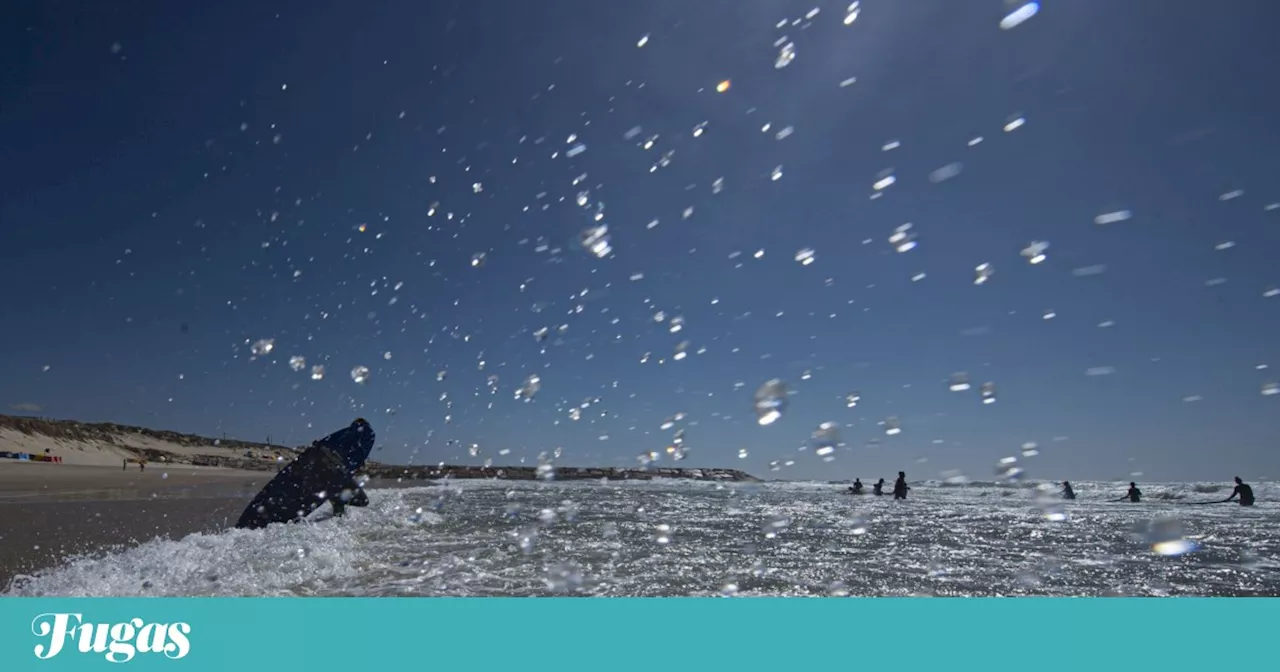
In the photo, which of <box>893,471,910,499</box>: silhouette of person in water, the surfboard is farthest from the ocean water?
<box>893,471,910,499</box>: silhouette of person in water

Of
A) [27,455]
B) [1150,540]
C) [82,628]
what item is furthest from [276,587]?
[27,455]

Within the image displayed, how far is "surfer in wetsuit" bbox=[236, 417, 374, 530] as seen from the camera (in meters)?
12.0

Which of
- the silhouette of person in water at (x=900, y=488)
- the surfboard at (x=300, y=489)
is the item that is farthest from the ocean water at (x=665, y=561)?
the silhouette of person in water at (x=900, y=488)

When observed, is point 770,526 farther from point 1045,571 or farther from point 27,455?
point 27,455

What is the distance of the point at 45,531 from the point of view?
977 cm

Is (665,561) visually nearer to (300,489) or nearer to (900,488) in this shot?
(300,489)

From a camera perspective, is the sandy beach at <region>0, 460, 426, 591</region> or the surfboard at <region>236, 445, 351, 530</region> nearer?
the sandy beach at <region>0, 460, 426, 591</region>

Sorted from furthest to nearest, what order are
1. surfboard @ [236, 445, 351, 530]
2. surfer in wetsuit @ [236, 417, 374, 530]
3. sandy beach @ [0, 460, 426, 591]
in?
surfer in wetsuit @ [236, 417, 374, 530] → surfboard @ [236, 445, 351, 530] → sandy beach @ [0, 460, 426, 591]

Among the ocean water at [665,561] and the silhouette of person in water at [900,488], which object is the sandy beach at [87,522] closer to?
the ocean water at [665,561]

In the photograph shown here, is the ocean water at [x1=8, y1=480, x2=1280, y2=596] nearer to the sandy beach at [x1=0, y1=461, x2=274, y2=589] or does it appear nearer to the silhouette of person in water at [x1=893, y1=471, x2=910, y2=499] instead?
the sandy beach at [x1=0, y1=461, x2=274, y2=589]

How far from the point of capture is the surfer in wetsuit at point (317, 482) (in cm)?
1199

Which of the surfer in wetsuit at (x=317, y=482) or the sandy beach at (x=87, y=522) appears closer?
the sandy beach at (x=87, y=522)

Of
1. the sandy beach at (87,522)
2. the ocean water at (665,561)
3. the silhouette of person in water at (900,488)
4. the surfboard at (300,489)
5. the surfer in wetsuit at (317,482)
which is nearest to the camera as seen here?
the ocean water at (665,561)

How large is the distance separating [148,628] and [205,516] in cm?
1032
